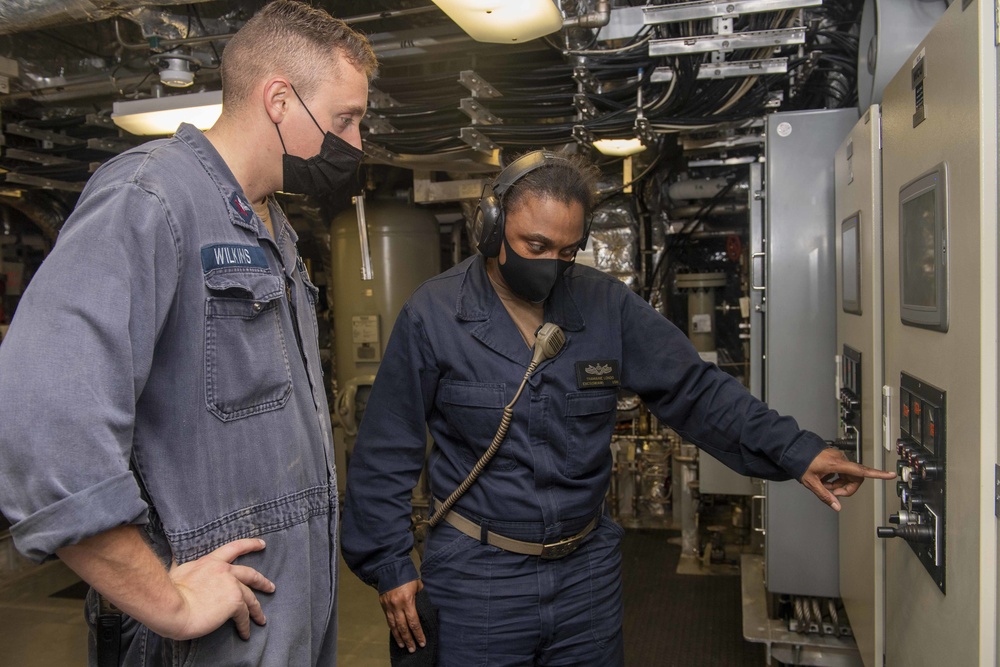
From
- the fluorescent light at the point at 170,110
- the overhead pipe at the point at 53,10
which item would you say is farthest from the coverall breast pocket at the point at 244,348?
the fluorescent light at the point at 170,110

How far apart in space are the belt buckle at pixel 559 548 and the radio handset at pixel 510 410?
9.0 inches

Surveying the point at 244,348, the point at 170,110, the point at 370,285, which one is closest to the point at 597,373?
the point at 244,348

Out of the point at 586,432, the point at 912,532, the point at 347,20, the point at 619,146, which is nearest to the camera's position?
the point at 912,532

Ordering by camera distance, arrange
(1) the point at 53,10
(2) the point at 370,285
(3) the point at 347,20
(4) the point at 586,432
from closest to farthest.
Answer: (4) the point at 586,432
(1) the point at 53,10
(3) the point at 347,20
(2) the point at 370,285

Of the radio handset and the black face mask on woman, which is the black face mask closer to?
the radio handset

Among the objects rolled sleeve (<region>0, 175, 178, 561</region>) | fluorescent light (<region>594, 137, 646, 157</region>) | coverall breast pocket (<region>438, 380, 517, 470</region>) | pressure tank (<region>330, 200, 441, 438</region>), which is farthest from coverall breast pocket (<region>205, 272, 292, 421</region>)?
pressure tank (<region>330, 200, 441, 438</region>)

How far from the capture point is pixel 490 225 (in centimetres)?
187

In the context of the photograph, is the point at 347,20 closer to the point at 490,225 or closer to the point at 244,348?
the point at 490,225

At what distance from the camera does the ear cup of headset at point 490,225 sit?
1.88 metres

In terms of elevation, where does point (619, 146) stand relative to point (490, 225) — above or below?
above

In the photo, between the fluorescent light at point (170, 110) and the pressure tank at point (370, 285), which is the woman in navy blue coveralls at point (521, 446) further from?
the pressure tank at point (370, 285)

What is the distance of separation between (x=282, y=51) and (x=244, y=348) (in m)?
0.49

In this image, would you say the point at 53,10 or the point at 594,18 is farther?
the point at 594,18

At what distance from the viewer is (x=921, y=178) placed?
1450 millimetres
